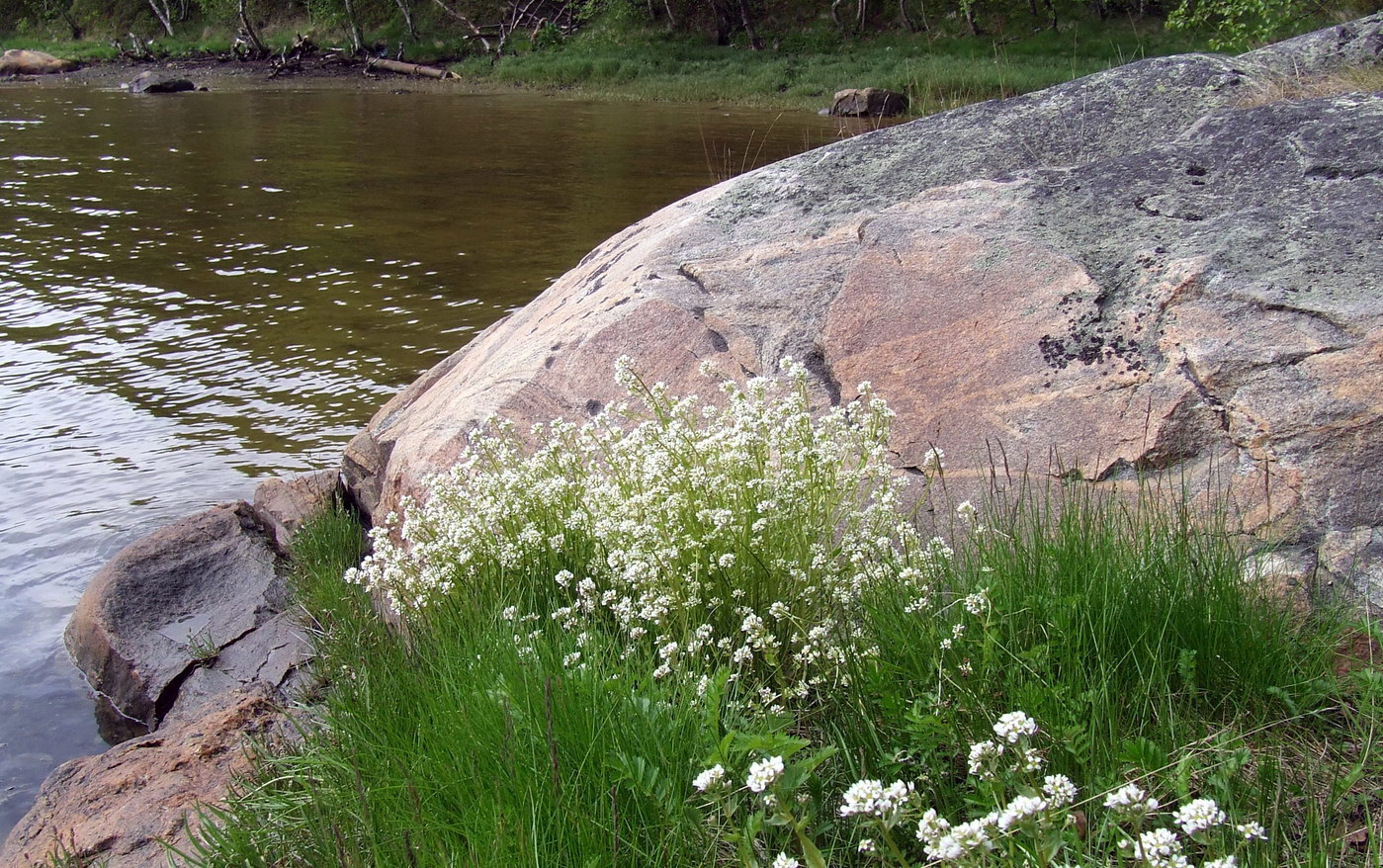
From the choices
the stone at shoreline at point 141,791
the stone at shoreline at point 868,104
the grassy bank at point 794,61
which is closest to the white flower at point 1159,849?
the stone at shoreline at point 141,791

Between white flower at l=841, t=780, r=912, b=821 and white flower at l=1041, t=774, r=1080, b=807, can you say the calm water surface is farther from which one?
white flower at l=1041, t=774, r=1080, b=807

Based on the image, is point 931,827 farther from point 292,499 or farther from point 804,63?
point 804,63

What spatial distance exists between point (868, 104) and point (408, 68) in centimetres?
2476

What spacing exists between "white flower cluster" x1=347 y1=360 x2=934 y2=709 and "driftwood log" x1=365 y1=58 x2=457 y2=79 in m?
43.6

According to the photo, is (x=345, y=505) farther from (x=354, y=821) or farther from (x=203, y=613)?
(x=354, y=821)

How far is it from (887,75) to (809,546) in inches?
1312

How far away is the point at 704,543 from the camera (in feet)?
11.0

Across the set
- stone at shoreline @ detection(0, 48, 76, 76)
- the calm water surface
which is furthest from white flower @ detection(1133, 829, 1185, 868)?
stone at shoreline @ detection(0, 48, 76, 76)

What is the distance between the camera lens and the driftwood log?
43969mm

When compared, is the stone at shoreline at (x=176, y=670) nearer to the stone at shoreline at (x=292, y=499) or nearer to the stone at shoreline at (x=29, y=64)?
the stone at shoreline at (x=292, y=499)

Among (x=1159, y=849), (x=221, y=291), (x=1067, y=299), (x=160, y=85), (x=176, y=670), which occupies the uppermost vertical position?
(x=160, y=85)

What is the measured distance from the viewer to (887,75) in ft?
111

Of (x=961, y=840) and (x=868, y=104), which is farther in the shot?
(x=868, y=104)

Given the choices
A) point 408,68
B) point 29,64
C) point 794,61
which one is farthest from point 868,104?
point 29,64
